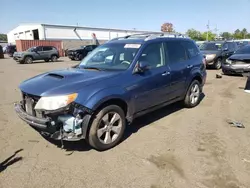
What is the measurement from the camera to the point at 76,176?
311 cm

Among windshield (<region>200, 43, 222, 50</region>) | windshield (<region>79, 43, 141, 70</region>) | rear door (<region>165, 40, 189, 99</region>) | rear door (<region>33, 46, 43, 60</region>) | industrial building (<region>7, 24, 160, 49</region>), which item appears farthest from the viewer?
industrial building (<region>7, 24, 160, 49</region>)

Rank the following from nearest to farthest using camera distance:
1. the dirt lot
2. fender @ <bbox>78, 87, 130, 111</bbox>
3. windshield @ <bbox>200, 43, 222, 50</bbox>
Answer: the dirt lot
fender @ <bbox>78, 87, 130, 111</bbox>
windshield @ <bbox>200, 43, 222, 50</bbox>

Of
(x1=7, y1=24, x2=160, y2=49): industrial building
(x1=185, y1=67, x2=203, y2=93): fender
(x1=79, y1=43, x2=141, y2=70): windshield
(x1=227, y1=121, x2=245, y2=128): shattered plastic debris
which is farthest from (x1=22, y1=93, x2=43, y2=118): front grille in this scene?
(x1=7, y1=24, x2=160, y2=49): industrial building

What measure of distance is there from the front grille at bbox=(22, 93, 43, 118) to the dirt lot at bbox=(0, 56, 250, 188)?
25.0 inches

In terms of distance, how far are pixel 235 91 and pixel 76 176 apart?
700cm

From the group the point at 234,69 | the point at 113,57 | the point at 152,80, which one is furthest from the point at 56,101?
the point at 234,69

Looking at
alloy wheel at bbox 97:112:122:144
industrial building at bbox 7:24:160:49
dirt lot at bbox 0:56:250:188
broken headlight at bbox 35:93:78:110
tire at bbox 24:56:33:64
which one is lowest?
dirt lot at bbox 0:56:250:188

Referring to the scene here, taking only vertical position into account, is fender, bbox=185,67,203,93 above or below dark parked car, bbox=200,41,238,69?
below

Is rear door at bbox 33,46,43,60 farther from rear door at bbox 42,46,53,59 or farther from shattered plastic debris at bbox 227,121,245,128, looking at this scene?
shattered plastic debris at bbox 227,121,245,128

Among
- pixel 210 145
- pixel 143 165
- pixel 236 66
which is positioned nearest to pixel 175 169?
pixel 143 165

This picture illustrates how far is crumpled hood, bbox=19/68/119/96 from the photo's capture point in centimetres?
342

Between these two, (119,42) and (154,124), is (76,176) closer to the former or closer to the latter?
(154,124)

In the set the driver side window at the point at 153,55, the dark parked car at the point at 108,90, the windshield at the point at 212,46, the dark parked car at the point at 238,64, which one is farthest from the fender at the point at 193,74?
the windshield at the point at 212,46

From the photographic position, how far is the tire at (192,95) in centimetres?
588
